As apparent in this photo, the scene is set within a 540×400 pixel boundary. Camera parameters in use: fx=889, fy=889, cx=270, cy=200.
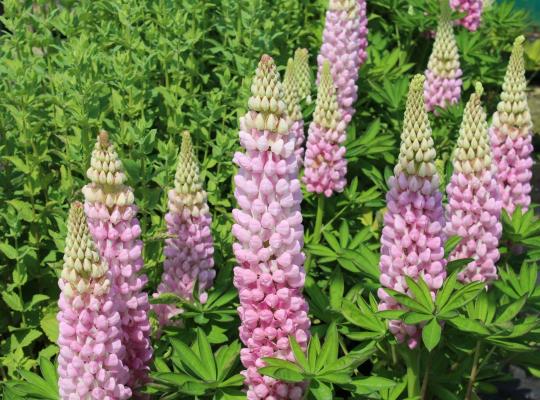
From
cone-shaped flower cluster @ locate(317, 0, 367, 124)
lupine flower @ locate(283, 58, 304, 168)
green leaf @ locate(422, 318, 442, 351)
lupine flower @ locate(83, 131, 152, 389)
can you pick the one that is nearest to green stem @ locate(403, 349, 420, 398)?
green leaf @ locate(422, 318, 442, 351)

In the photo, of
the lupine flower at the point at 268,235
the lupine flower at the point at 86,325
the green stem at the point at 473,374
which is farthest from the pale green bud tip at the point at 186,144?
the green stem at the point at 473,374

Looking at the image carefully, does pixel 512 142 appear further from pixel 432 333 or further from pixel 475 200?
pixel 432 333

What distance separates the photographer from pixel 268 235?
9.57 ft

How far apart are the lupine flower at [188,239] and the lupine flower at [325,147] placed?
1.02 metres

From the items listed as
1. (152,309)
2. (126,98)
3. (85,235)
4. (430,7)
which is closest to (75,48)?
(126,98)

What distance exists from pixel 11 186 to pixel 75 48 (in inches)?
30.3

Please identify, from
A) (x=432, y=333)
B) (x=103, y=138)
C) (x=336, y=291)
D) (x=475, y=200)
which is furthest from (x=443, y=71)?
(x=103, y=138)

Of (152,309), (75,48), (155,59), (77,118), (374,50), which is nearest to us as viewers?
(152,309)

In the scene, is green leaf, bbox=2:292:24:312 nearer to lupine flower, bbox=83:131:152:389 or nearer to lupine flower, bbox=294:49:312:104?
lupine flower, bbox=83:131:152:389

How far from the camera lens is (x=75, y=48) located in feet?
14.5

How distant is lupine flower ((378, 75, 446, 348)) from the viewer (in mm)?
3119

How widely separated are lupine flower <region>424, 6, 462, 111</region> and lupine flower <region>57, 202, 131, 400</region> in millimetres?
3160

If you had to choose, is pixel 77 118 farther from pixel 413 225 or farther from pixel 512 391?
pixel 512 391

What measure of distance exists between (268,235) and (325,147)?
1.58 metres
